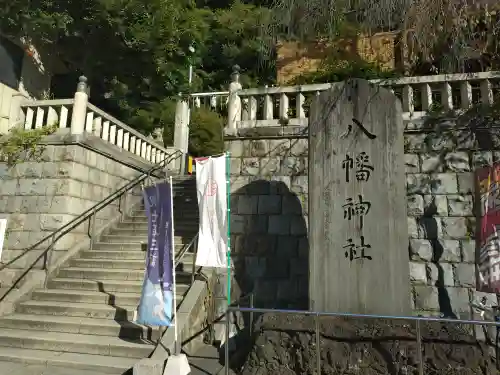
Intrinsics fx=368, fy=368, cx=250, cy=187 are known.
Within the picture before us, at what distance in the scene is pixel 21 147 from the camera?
9.20 metres

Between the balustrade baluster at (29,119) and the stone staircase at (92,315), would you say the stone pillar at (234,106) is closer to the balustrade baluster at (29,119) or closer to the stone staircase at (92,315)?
the stone staircase at (92,315)

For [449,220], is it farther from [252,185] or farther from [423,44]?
[252,185]

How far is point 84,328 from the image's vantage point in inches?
259

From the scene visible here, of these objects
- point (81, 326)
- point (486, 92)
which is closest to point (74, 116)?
point (81, 326)

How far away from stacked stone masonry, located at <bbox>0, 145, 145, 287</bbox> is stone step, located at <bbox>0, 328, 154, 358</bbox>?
87.7 inches

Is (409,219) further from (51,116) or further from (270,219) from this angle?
(51,116)

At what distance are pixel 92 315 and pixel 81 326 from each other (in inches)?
14.1

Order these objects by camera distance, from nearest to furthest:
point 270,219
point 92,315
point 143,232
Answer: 1. point 92,315
2. point 270,219
3. point 143,232

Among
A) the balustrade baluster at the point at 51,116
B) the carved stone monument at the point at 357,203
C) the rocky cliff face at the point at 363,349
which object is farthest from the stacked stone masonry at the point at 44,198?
the carved stone monument at the point at 357,203

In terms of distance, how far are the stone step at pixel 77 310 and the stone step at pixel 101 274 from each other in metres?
0.81

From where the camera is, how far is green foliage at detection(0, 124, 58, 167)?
9156 millimetres

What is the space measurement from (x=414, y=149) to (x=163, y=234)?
555 centimetres

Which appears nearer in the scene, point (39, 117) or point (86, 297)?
point (86, 297)

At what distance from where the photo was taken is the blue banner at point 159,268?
575 centimetres
